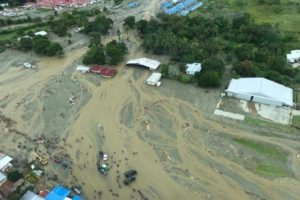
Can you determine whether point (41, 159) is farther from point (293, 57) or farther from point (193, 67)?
point (293, 57)

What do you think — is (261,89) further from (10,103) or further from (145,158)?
(10,103)

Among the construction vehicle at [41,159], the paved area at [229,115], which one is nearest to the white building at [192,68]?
the paved area at [229,115]

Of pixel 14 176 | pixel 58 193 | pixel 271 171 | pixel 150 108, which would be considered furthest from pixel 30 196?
pixel 271 171

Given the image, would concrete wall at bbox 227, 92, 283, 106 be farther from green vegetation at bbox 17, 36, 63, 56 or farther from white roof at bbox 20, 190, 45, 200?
green vegetation at bbox 17, 36, 63, 56

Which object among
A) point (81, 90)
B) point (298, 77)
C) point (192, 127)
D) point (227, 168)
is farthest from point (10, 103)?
point (298, 77)

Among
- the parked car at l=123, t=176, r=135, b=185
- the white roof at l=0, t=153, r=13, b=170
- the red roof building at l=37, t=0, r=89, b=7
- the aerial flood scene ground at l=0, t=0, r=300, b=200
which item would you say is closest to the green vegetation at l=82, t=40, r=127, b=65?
the aerial flood scene ground at l=0, t=0, r=300, b=200

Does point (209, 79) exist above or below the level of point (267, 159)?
above

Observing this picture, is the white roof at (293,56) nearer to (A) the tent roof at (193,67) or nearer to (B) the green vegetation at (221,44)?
(B) the green vegetation at (221,44)
